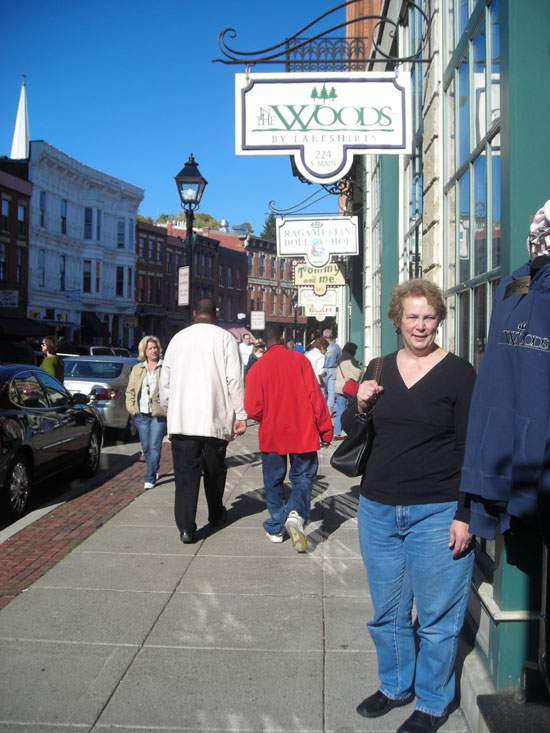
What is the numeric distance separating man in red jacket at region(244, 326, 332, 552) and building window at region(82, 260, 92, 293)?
47.8m

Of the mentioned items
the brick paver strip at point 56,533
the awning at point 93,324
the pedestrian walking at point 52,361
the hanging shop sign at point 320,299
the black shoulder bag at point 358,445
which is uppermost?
the awning at point 93,324

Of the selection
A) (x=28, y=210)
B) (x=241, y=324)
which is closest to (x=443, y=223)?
(x=28, y=210)

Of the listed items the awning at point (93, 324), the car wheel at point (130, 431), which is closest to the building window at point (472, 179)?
the car wheel at point (130, 431)

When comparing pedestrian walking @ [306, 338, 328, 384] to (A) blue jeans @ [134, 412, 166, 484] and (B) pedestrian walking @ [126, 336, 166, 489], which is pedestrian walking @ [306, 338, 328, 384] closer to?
(B) pedestrian walking @ [126, 336, 166, 489]

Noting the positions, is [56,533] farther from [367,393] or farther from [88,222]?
[88,222]

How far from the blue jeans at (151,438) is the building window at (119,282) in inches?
1892

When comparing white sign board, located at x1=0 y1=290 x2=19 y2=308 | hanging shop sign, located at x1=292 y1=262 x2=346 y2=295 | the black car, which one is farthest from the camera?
white sign board, located at x1=0 y1=290 x2=19 y2=308

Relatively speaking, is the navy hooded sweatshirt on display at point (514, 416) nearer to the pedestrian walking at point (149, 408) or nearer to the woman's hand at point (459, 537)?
the woman's hand at point (459, 537)

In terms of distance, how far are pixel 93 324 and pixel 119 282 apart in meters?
5.23

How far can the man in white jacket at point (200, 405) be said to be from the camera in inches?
241

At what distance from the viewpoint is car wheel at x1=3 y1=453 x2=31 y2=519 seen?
701cm

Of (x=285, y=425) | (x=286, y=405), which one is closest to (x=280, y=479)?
(x=285, y=425)

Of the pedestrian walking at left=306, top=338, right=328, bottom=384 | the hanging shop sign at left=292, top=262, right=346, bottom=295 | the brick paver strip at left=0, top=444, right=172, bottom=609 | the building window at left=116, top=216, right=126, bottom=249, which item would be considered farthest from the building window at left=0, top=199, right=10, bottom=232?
the brick paver strip at left=0, top=444, right=172, bottom=609

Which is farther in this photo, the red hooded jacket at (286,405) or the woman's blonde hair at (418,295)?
the red hooded jacket at (286,405)
